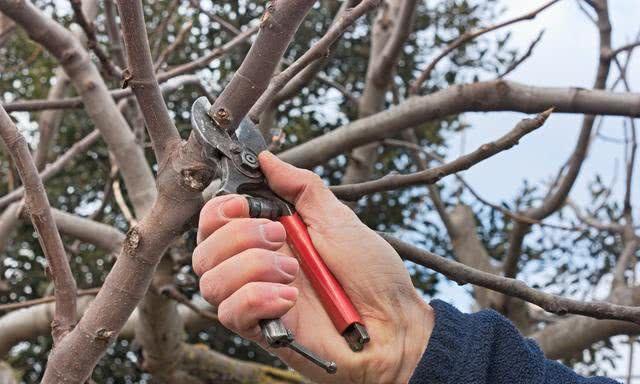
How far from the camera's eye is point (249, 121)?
4.91 feet

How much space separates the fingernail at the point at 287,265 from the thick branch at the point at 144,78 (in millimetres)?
298

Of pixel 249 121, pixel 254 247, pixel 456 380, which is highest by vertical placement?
pixel 249 121

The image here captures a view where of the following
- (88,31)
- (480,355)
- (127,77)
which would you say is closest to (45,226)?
(127,77)

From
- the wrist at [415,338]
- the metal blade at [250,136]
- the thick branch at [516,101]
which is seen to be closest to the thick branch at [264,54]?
the metal blade at [250,136]

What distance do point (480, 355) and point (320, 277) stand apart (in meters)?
0.30

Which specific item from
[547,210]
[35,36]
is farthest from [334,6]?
[35,36]

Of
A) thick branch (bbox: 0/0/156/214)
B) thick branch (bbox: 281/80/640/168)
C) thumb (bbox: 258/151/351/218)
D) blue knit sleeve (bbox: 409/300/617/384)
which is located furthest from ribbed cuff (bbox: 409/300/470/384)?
thick branch (bbox: 0/0/156/214)

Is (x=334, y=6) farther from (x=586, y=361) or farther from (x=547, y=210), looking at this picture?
(x=586, y=361)

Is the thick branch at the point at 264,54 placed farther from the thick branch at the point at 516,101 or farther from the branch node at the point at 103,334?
the thick branch at the point at 516,101

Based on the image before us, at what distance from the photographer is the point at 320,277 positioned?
1.44 meters

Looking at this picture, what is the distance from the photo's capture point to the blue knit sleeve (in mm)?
1428

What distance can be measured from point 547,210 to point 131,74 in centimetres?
236

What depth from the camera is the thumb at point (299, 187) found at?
4.79 ft

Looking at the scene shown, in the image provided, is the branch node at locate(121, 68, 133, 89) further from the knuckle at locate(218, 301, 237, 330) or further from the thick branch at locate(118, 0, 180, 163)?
the knuckle at locate(218, 301, 237, 330)
